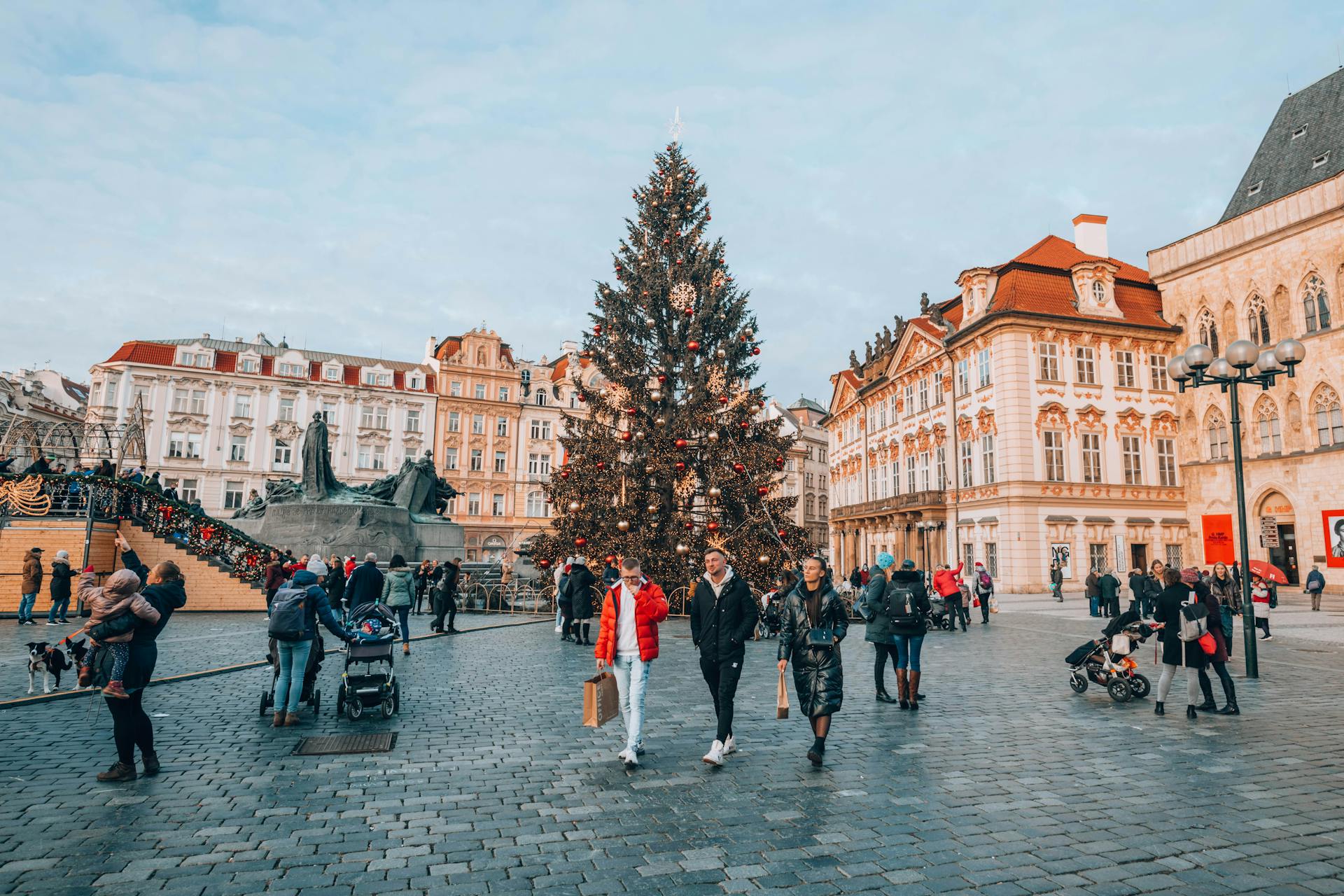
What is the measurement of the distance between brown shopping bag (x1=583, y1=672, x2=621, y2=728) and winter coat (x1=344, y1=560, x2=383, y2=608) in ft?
21.6

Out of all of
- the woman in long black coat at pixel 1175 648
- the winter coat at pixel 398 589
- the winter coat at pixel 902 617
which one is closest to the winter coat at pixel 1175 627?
the woman in long black coat at pixel 1175 648

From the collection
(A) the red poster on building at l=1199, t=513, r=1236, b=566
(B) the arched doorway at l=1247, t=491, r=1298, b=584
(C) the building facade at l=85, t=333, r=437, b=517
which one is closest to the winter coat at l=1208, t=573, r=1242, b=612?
(B) the arched doorway at l=1247, t=491, r=1298, b=584

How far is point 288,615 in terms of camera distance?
807 centimetres

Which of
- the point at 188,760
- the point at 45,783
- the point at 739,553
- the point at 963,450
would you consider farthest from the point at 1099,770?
the point at 963,450

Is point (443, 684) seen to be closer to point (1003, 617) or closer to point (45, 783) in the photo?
point (45, 783)

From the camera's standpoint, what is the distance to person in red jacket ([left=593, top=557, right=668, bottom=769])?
6.92 m

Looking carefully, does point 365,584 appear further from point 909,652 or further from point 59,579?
point 59,579

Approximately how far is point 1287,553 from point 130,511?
4139cm

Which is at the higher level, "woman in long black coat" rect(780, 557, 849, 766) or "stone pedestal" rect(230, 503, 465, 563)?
"stone pedestal" rect(230, 503, 465, 563)

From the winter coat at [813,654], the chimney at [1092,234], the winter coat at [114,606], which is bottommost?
the winter coat at [813,654]

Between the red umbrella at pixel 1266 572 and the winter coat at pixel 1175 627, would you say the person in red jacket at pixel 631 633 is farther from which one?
the red umbrella at pixel 1266 572

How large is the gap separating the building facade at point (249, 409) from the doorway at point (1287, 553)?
46.9 m

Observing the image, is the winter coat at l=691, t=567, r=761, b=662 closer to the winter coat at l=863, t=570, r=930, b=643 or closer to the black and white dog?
the winter coat at l=863, t=570, r=930, b=643

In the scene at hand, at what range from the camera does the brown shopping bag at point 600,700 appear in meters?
6.59
